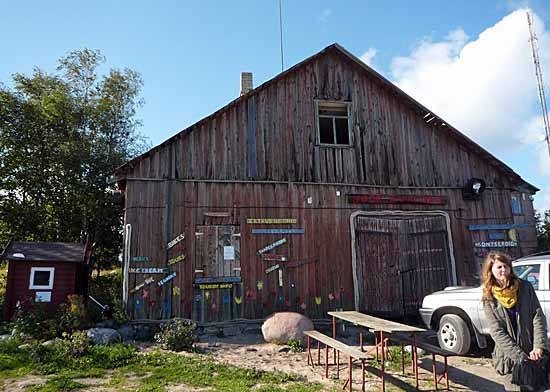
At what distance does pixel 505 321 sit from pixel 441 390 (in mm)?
2671

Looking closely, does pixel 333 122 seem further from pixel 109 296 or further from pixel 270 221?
pixel 109 296

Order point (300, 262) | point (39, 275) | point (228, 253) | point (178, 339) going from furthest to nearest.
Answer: point (300, 262) < point (228, 253) < point (39, 275) < point (178, 339)

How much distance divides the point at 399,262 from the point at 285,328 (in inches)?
172

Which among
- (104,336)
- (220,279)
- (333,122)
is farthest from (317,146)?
(104,336)

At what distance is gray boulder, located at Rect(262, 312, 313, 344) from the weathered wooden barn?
4.06 ft

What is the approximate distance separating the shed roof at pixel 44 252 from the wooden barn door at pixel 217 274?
315 cm

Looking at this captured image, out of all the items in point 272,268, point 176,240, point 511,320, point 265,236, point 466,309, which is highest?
point 265,236

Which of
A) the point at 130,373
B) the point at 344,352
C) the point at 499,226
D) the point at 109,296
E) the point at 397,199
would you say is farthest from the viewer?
the point at 109,296

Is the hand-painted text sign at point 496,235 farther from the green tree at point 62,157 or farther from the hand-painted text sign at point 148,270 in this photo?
the green tree at point 62,157

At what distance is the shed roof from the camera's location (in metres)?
9.97

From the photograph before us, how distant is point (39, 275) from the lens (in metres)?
10.1

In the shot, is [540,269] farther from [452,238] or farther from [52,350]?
[52,350]

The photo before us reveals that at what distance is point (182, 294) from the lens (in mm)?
9844

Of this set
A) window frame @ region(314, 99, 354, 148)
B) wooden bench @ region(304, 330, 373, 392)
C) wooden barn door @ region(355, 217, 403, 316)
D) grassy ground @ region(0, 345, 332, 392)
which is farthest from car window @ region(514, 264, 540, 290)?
window frame @ region(314, 99, 354, 148)
